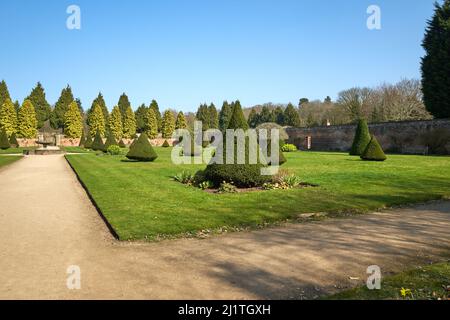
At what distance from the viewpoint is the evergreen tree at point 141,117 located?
72.9 meters

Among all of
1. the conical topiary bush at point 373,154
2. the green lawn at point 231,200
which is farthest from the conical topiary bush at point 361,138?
the green lawn at point 231,200

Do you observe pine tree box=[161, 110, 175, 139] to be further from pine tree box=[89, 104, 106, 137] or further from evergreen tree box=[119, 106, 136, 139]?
pine tree box=[89, 104, 106, 137]

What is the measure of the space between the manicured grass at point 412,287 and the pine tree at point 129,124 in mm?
67351

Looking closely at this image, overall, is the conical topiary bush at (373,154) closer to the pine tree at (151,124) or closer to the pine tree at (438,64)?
the pine tree at (438,64)

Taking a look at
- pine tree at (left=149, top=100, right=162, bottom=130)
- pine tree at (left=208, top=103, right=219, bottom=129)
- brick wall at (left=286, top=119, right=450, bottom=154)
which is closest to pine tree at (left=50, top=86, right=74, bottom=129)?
pine tree at (left=149, top=100, right=162, bottom=130)

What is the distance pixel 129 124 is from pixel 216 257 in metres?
66.1

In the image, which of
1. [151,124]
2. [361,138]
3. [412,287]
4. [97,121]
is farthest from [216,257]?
[151,124]

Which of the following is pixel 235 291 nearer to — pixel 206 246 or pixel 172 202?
pixel 206 246

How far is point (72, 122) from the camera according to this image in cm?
6153

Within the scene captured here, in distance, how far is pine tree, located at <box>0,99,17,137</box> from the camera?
2191 inches

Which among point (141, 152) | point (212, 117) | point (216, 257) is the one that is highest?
point (212, 117)

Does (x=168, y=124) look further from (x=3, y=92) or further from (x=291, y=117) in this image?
(x=3, y=92)

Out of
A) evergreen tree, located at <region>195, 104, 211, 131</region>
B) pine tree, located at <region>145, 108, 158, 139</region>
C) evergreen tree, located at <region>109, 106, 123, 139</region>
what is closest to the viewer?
evergreen tree, located at <region>109, 106, 123, 139</region>

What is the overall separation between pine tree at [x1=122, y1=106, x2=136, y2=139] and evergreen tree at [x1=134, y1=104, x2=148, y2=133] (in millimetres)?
3969
